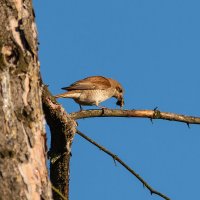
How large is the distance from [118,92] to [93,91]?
3.75 ft

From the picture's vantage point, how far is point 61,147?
614cm

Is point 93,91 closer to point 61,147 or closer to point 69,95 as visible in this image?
point 69,95

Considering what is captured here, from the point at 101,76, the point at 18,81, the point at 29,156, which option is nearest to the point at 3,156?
the point at 29,156


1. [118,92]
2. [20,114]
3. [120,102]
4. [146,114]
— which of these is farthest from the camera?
[118,92]

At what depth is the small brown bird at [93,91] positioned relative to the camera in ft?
40.5

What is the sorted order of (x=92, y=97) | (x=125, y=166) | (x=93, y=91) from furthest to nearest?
(x=93, y=91) < (x=92, y=97) < (x=125, y=166)

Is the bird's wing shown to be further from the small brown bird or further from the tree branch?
the tree branch

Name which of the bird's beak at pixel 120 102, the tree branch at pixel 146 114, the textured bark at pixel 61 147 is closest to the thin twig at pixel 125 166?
the textured bark at pixel 61 147

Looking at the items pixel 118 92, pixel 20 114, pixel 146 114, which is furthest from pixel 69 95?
pixel 20 114

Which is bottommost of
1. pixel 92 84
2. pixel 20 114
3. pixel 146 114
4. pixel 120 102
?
pixel 20 114

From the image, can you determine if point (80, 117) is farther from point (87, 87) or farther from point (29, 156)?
point (87, 87)

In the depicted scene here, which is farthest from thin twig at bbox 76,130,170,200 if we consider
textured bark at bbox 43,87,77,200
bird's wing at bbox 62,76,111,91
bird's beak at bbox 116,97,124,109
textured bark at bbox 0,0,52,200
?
bird's beak at bbox 116,97,124,109

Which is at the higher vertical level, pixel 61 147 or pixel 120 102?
pixel 120 102

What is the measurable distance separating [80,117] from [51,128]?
550mm
